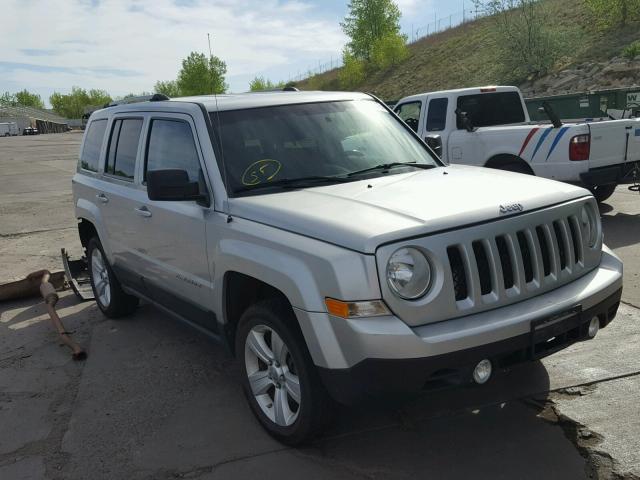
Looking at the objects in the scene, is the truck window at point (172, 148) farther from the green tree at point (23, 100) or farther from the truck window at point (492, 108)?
the green tree at point (23, 100)

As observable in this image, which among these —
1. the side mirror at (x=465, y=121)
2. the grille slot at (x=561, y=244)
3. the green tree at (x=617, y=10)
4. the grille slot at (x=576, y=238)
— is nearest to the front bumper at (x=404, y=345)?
the grille slot at (x=561, y=244)

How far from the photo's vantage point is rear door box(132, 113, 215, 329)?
3.93 metres

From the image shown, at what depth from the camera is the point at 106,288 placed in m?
5.96

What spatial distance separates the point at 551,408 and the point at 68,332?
4.12m

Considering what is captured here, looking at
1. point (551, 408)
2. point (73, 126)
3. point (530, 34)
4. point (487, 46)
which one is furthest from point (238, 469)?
point (73, 126)

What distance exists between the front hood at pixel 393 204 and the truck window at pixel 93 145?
261 cm

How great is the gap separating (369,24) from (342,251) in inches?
2833

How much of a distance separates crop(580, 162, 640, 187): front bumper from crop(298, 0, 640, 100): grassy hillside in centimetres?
2696

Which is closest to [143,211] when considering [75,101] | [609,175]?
[609,175]

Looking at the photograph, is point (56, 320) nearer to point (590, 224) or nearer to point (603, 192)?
point (590, 224)

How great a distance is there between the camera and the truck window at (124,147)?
491 cm

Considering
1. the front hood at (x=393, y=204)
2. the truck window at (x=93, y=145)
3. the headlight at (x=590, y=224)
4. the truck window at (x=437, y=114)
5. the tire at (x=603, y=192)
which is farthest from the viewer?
the truck window at (x=437, y=114)

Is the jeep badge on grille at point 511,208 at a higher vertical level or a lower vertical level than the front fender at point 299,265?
higher

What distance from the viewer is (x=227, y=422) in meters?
3.79
